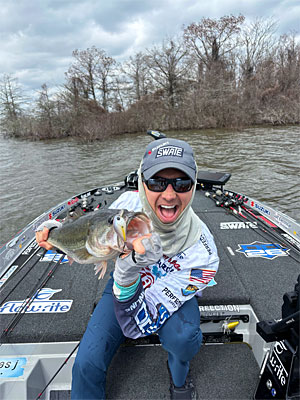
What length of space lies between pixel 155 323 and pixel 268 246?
94.5 inches

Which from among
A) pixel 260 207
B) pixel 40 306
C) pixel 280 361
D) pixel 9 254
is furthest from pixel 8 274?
pixel 260 207

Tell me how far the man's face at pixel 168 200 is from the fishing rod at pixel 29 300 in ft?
5.72

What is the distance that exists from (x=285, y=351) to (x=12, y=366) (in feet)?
6.72

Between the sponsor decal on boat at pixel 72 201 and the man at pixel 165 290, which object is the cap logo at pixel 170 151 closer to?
the man at pixel 165 290

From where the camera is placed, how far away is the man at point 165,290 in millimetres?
1734

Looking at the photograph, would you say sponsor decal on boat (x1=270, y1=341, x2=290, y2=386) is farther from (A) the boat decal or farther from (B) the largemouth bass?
(B) the largemouth bass

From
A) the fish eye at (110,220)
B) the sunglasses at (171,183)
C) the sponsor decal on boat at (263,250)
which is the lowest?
the sponsor decal on boat at (263,250)

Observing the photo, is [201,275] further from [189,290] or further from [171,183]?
[171,183]

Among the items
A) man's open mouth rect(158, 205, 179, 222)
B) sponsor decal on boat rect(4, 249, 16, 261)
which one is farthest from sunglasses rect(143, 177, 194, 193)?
sponsor decal on boat rect(4, 249, 16, 261)

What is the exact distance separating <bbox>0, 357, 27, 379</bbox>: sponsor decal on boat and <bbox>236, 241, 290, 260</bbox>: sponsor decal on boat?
2.74 meters

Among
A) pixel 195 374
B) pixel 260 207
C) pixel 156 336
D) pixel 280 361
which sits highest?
pixel 280 361

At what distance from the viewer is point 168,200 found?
1782 mm

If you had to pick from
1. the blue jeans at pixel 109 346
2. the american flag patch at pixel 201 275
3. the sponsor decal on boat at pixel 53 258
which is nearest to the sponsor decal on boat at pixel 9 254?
the sponsor decal on boat at pixel 53 258

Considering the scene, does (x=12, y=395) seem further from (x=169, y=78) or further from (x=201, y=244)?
(x=169, y=78)
